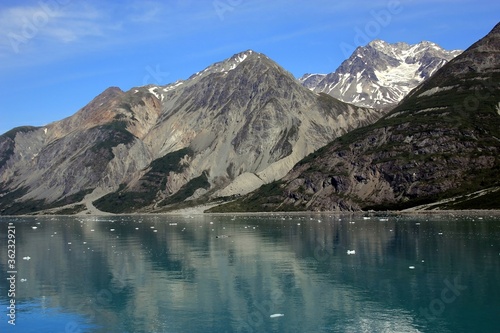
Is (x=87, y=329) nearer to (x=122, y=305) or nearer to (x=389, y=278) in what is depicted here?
(x=122, y=305)

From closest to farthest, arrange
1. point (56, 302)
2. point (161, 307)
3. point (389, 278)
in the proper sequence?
1. point (161, 307)
2. point (56, 302)
3. point (389, 278)

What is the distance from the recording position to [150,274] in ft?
214

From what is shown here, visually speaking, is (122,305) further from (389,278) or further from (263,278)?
(389,278)

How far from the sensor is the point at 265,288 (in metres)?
54.2

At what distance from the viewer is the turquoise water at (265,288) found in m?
41.3

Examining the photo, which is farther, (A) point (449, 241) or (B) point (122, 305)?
(A) point (449, 241)

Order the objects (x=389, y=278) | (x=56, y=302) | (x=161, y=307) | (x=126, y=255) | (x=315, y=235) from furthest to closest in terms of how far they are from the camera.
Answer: (x=315, y=235) → (x=126, y=255) → (x=389, y=278) → (x=56, y=302) → (x=161, y=307)

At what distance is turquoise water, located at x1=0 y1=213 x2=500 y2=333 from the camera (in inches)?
1625

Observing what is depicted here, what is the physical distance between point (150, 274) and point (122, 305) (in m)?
16.4

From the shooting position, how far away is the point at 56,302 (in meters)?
50.5

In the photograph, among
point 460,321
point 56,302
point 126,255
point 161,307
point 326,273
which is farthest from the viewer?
point 126,255

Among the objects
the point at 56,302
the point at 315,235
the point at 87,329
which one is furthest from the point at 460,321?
the point at 315,235

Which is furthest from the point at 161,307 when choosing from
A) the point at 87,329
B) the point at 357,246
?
the point at 357,246

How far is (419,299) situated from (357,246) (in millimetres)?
42459
